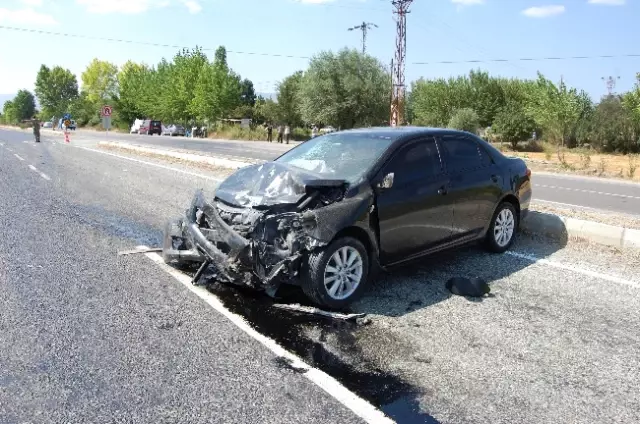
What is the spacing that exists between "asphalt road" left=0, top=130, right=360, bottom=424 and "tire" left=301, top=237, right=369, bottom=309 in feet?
2.43

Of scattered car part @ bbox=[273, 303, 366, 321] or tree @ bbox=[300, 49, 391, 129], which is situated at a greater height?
tree @ bbox=[300, 49, 391, 129]

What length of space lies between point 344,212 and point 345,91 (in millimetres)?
50146

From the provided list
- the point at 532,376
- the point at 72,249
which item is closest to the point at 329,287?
the point at 532,376

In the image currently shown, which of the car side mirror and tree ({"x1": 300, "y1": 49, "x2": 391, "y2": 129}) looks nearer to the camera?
the car side mirror

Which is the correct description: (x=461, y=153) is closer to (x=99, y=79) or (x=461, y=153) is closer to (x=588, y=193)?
(x=588, y=193)

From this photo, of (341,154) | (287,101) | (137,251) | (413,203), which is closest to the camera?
(413,203)

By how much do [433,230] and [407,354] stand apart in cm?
192

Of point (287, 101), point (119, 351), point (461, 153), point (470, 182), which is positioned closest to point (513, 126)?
point (287, 101)

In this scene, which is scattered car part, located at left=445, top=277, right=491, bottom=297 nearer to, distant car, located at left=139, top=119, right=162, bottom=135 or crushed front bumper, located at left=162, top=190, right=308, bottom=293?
crushed front bumper, located at left=162, top=190, right=308, bottom=293

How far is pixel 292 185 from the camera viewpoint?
495 centimetres

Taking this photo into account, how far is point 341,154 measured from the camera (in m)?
5.71

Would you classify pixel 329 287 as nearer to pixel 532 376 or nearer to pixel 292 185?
pixel 292 185

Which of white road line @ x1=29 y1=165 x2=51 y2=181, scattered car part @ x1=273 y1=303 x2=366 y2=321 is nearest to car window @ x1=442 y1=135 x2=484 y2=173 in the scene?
scattered car part @ x1=273 y1=303 x2=366 y2=321

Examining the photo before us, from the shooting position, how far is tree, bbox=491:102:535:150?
46188 mm
